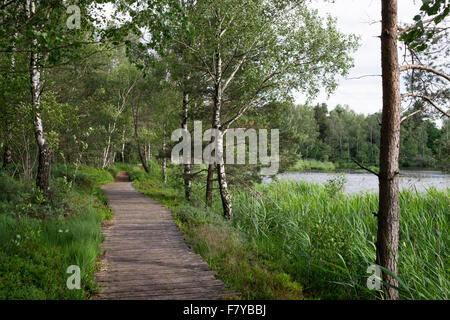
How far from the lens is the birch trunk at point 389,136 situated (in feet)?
13.2

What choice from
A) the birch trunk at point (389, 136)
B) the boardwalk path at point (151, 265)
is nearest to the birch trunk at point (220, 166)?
the boardwalk path at point (151, 265)

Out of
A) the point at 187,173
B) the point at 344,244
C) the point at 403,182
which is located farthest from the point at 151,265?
the point at 403,182

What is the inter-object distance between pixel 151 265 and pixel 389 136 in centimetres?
423

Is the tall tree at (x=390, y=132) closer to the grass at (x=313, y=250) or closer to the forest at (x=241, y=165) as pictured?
the forest at (x=241, y=165)

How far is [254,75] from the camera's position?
8.85m

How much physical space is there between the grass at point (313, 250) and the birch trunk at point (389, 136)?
0.74 meters

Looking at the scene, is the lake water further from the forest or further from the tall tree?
the tall tree

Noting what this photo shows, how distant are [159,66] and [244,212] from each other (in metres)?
7.65

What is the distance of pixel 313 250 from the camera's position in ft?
19.4

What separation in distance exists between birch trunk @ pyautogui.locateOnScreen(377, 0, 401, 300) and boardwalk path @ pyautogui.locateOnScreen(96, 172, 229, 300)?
2.48m

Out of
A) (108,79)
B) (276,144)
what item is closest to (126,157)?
(108,79)

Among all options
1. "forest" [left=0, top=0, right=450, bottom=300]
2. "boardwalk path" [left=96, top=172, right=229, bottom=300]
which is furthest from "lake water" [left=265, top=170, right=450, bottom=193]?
"boardwalk path" [left=96, top=172, right=229, bottom=300]

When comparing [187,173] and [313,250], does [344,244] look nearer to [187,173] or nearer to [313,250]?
[313,250]
